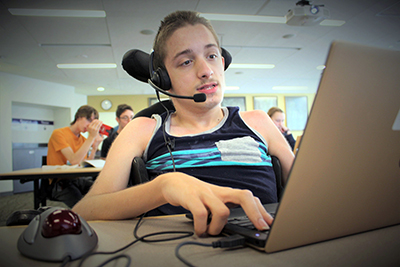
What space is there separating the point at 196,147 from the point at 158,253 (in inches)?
20.1

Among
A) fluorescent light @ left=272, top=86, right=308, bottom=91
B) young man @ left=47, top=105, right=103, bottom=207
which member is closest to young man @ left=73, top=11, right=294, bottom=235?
young man @ left=47, top=105, right=103, bottom=207

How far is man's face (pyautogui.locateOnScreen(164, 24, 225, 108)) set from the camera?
904mm

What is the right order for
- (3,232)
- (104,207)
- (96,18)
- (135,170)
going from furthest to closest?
1. (96,18)
2. (135,170)
3. (104,207)
4. (3,232)

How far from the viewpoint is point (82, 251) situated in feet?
1.22

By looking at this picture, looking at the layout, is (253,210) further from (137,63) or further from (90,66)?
(90,66)

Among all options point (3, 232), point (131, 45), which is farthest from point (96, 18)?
point (3, 232)

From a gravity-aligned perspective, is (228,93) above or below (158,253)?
above

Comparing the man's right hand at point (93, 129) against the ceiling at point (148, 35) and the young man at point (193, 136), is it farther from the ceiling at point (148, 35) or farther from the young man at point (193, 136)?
the young man at point (193, 136)

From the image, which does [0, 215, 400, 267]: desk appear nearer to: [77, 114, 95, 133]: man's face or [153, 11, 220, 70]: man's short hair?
[153, 11, 220, 70]: man's short hair

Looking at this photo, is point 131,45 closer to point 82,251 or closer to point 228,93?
point 82,251

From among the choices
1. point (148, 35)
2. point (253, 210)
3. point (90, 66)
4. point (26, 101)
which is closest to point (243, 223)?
point (253, 210)

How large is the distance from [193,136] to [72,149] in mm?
2737

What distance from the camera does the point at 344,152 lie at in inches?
12.6

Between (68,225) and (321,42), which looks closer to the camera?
(68,225)
